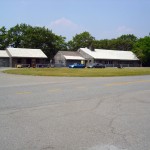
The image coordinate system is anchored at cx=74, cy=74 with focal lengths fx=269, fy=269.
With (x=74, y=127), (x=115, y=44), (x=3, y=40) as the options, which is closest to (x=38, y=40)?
(x=3, y=40)

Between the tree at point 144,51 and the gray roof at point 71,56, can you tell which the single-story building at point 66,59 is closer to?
the gray roof at point 71,56

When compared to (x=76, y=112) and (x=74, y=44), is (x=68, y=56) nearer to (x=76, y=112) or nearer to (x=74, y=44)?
(x=74, y=44)

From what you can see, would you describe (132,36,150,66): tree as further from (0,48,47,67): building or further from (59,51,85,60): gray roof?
(0,48,47,67): building

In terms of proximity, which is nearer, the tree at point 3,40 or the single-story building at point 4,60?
the single-story building at point 4,60

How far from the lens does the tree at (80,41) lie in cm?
10631

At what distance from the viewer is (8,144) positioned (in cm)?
552

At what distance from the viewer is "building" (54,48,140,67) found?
7750 cm


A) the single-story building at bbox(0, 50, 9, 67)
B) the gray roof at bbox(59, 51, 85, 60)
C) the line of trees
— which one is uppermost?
the line of trees

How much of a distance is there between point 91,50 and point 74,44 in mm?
23733

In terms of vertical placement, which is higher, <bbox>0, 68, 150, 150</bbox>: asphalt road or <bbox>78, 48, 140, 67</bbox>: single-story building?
<bbox>78, 48, 140, 67</bbox>: single-story building

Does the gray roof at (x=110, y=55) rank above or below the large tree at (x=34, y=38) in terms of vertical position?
below

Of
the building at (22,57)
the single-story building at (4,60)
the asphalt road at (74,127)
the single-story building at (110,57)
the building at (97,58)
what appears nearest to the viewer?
the asphalt road at (74,127)

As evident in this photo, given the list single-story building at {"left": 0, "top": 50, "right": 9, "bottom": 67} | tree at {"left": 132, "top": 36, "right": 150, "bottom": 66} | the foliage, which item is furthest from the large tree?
the foliage

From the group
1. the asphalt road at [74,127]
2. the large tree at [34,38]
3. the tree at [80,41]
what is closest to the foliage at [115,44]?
the tree at [80,41]
